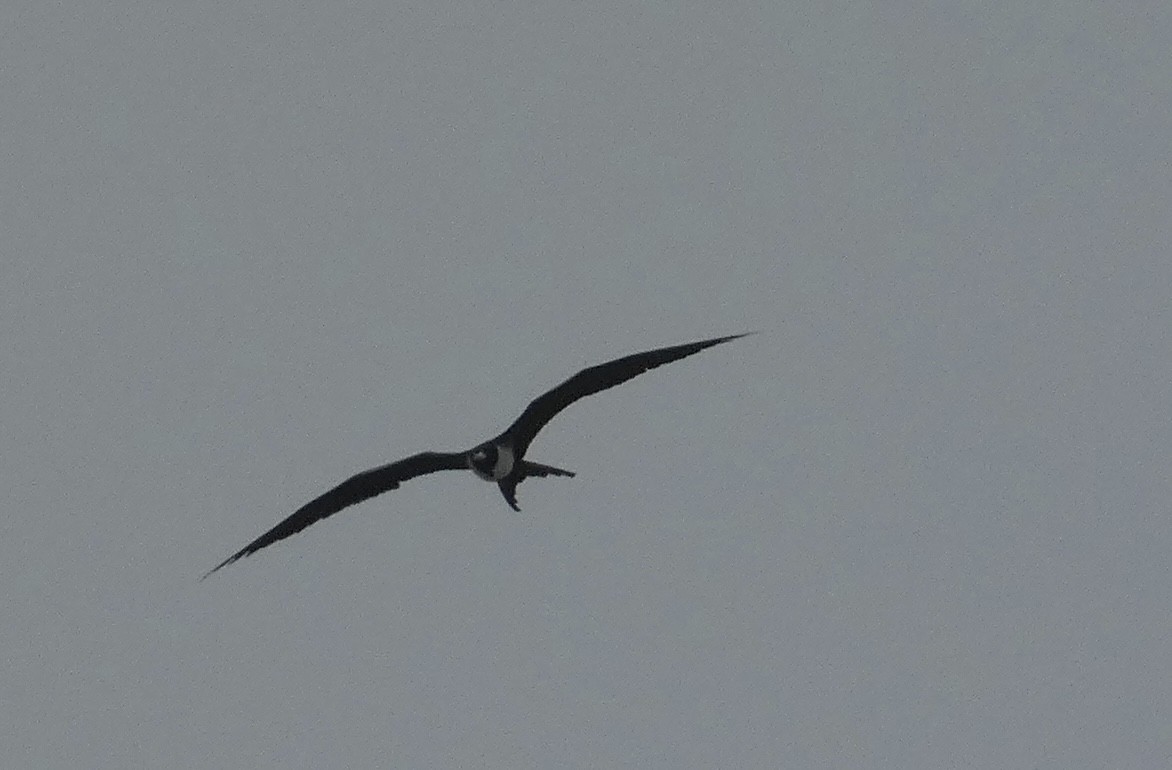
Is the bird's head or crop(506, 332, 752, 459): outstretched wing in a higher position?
crop(506, 332, 752, 459): outstretched wing

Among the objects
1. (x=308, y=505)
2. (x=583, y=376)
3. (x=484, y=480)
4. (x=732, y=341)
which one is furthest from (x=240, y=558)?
(x=732, y=341)

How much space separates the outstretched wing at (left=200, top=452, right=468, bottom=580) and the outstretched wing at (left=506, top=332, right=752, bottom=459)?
798 millimetres

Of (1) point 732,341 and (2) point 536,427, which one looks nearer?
(1) point 732,341

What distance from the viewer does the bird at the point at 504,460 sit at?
18.9 meters

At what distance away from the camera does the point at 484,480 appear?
19906mm

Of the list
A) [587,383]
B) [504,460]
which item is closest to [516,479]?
[504,460]

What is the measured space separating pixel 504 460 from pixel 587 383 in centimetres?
122

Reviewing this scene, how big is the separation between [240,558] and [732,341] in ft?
19.0

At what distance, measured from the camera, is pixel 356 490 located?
20.5 meters

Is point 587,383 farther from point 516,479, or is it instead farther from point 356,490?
point 356,490

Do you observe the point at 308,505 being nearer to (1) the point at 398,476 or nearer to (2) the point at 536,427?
(1) the point at 398,476

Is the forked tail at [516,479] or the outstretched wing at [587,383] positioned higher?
the outstretched wing at [587,383]

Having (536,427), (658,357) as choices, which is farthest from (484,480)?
(658,357)

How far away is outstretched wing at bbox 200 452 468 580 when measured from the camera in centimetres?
2014
